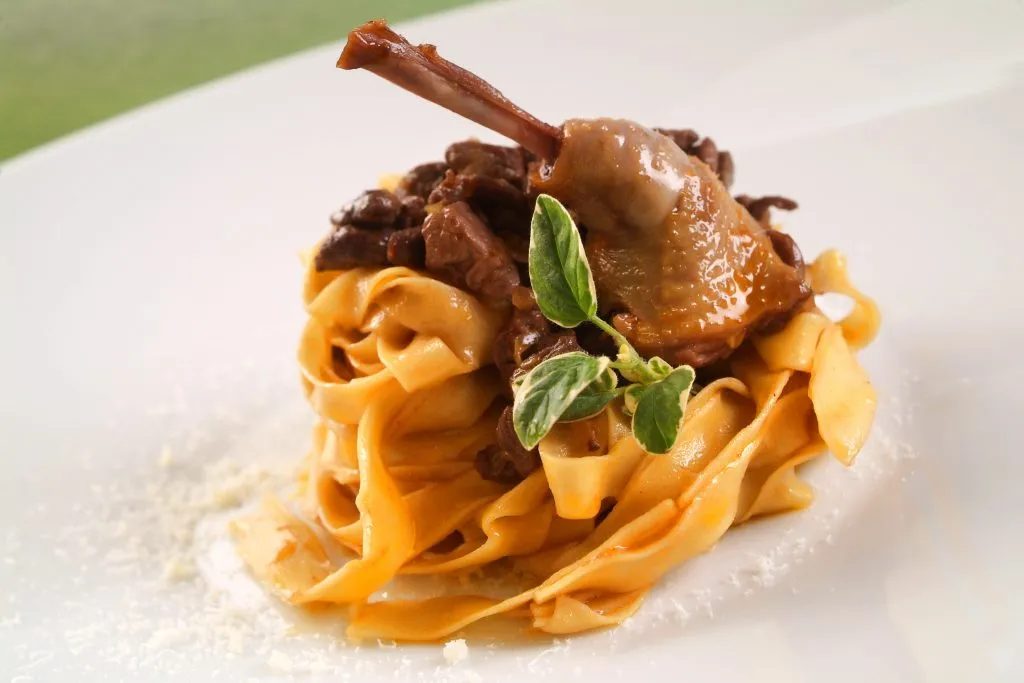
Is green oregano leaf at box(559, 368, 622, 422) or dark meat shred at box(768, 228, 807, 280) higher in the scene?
dark meat shred at box(768, 228, 807, 280)

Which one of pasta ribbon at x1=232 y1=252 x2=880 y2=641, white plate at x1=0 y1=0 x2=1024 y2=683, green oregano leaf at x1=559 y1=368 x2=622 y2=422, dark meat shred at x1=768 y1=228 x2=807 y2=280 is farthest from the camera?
dark meat shred at x1=768 y1=228 x2=807 y2=280

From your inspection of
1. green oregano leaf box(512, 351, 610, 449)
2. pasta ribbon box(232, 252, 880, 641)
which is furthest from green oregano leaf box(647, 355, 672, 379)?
pasta ribbon box(232, 252, 880, 641)

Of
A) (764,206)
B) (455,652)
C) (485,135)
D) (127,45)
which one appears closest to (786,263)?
(764,206)

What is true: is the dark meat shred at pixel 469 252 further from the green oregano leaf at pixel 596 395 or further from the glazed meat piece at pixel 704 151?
the glazed meat piece at pixel 704 151

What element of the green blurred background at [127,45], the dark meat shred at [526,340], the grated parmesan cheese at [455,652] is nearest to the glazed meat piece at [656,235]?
the dark meat shred at [526,340]

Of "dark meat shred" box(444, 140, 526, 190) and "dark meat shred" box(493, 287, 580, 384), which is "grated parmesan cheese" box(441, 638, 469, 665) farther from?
"dark meat shred" box(444, 140, 526, 190)

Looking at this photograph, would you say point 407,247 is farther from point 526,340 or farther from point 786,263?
point 786,263
